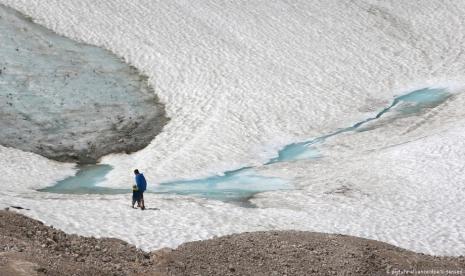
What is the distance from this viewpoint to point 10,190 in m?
28.8

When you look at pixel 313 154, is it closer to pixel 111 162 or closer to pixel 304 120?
pixel 304 120

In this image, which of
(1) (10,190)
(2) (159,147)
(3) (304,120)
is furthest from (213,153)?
(1) (10,190)

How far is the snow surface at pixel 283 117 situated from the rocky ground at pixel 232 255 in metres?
4.24

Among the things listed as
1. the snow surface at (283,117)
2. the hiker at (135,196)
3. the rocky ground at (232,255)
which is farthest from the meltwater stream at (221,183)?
the rocky ground at (232,255)

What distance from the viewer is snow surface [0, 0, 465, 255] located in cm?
2612

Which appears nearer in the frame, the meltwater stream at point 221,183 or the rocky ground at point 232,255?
the rocky ground at point 232,255

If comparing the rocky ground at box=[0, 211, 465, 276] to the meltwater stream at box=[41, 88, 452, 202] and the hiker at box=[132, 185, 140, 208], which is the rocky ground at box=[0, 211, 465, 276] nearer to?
the hiker at box=[132, 185, 140, 208]

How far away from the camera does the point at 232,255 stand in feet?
60.3

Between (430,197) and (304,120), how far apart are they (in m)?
12.5

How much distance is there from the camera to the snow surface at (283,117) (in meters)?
26.1

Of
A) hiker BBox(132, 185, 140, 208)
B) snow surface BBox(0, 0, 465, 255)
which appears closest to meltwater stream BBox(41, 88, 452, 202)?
snow surface BBox(0, 0, 465, 255)

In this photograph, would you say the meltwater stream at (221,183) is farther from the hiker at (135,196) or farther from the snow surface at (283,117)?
the hiker at (135,196)

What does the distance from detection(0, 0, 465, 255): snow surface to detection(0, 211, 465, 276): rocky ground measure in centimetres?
424

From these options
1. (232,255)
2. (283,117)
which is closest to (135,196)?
(232,255)
